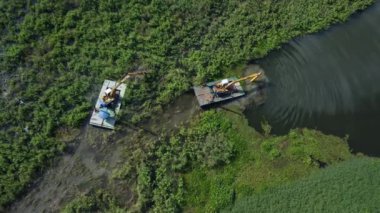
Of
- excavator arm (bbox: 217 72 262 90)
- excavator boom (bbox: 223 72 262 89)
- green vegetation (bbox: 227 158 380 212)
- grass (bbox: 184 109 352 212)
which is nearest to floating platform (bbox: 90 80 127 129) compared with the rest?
grass (bbox: 184 109 352 212)

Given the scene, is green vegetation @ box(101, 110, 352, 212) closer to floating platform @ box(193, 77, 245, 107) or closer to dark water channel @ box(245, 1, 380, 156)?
floating platform @ box(193, 77, 245, 107)

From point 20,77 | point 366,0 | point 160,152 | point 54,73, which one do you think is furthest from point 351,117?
point 20,77

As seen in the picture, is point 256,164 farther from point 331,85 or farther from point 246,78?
point 331,85

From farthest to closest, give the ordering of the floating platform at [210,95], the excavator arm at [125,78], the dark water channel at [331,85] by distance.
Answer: the dark water channel at [331,85] < the floating platform at [210,95] < the excavator arm at [125,78]

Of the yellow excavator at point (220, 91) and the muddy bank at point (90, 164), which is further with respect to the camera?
the yellow excavator at point (220, 91)

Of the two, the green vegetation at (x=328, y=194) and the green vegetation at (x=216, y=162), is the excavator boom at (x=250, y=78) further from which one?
the green vegetation at (x=328, y=194)

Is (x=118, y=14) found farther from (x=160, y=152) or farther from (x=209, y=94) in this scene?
(x=160, y=152)

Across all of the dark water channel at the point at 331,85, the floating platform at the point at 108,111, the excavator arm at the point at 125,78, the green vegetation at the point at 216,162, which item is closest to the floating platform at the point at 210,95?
the green vegetation at the point at 216,162

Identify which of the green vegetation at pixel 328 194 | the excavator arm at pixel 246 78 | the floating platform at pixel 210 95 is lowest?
the green vegetation at pixel 328 194
